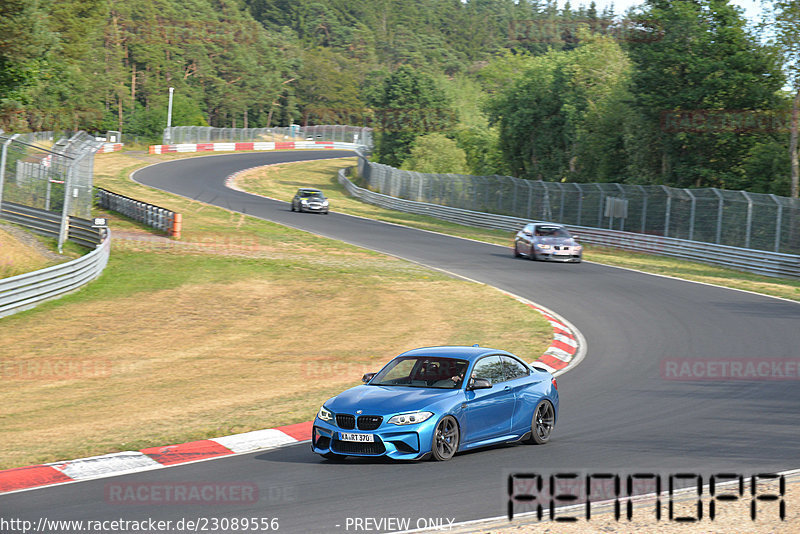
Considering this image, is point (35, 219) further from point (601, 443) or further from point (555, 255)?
point (601, 443)

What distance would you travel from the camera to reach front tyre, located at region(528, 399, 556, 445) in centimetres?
1090

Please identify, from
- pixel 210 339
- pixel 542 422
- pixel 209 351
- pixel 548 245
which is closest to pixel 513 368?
pixel 542 422

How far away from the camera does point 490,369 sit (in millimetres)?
10867

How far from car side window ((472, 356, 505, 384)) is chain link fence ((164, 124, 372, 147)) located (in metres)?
90.4

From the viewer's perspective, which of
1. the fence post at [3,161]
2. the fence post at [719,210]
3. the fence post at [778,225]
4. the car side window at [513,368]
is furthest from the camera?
the fence post at [719,210]

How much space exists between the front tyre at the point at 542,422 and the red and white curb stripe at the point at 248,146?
8407 cm

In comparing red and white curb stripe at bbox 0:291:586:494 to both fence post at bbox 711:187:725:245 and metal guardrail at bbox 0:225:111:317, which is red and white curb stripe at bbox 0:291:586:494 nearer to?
metal guardrail at bbox 0:225:111:317

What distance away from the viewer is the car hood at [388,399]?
978cm

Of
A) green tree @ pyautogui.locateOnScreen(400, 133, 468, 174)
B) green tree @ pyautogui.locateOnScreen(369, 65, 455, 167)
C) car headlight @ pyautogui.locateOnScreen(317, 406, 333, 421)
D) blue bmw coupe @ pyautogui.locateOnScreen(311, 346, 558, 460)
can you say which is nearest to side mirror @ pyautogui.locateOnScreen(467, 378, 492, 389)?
blue bmw coupe @ pyautogui.locateOnScreen(311, 346, 558, 460)

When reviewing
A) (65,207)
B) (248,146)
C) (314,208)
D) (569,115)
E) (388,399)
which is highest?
(569,115)

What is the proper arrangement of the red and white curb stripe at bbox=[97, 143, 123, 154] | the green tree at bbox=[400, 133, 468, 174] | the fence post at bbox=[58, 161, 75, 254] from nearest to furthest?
the fence post at bbox=[58, 161, 75, 254], the green tree at bbox=[400, 133, 468, 174], the red and white curb stripe at bbox=[97, 143, 123, 154]

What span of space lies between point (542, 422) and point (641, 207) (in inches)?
1191

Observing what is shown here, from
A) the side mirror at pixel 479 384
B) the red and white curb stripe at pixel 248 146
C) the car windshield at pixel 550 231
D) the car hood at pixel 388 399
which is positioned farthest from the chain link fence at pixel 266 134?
the side mirror at pixel 479 384

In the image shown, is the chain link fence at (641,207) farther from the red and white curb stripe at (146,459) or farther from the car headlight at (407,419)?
the car headlight at (407,419)
